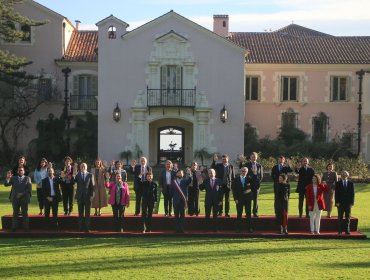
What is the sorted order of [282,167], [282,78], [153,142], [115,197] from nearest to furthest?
[115,197] → [282,167] → [153,142] → [282,78]

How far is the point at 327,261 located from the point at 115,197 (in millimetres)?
5317

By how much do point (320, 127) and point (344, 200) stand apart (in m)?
21.2

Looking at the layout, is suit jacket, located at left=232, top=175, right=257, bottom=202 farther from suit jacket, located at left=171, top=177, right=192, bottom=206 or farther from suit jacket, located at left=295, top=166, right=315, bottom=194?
suit jacket, located at left=295, top=166, right=315, bottom=194

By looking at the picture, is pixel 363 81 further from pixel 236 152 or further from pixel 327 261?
pixel 327 261

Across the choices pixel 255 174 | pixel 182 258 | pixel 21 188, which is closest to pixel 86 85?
pixel 21 188

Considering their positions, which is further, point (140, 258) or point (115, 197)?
point (115, 197)

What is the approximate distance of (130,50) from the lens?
104 ft

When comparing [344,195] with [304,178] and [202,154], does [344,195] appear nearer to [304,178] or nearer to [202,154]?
[304,178]

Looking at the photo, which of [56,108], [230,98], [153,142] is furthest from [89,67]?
[230,98]

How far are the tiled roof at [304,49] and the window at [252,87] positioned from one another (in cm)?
98

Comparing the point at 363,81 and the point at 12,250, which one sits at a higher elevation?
the point at 363,81

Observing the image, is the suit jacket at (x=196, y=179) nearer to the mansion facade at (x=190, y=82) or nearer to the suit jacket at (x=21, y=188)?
the suit jacket at (x=21, y=188)

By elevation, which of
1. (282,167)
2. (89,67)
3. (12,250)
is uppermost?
(89,67)

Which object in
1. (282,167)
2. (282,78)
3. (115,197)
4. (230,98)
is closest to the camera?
(115,197)
